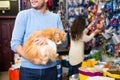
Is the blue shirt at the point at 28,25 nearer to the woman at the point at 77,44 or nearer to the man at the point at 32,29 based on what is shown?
the man at the point at 32,29

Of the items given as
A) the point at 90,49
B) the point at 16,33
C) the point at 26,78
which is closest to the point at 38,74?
the point at 26,78

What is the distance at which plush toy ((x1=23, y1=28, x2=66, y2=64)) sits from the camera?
1.71 meters

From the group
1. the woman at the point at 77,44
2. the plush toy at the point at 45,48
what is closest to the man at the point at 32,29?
the plush toy at the point at 45,48

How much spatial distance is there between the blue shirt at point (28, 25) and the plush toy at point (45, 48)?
0.21m

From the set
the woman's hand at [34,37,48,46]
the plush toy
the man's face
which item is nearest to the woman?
the man's face

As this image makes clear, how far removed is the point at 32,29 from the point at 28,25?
5cm

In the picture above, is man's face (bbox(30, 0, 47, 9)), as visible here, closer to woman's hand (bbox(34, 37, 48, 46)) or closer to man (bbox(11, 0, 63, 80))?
man (bbox(11, 0, 63, 80))

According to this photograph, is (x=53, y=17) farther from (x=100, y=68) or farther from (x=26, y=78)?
(x=100, y=68)

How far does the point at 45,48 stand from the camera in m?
1.70

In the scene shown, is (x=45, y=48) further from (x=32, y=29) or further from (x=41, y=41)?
(x=32, y=29)

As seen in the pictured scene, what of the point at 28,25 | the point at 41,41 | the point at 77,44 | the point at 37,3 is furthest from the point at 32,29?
the point at 77,44

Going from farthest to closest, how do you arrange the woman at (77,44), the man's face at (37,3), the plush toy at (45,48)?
the woman at (77,44) < the man's face at (37,3) < the plush toy at (45,48)

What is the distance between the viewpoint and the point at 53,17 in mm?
2168

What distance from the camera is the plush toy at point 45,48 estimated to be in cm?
171
